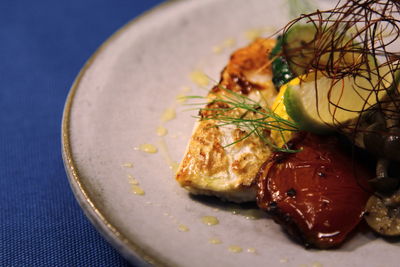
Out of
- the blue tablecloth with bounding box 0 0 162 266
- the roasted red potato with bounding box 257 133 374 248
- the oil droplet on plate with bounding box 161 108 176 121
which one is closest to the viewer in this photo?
the roasted red potato with bounding box 257 133 374 248

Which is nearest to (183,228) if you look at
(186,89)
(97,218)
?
(97,218)

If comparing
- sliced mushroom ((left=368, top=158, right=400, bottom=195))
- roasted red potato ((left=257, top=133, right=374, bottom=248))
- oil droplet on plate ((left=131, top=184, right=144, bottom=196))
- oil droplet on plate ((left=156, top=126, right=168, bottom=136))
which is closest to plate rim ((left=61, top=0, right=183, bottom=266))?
oil droplet on plate ((left=131, top=184, right=144, bottom=196))

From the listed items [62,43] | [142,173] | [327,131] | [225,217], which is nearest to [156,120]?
[142,173]

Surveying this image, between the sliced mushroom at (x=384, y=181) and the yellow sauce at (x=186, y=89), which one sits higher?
the yellow sauce at (x=186, y=89)

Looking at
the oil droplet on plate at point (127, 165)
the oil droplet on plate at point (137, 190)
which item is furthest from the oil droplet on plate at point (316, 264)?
the oil droplet on plate at point (127, 165)

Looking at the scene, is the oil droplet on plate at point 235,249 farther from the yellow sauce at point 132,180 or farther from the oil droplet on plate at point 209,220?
the yellow sauce at point 132,180

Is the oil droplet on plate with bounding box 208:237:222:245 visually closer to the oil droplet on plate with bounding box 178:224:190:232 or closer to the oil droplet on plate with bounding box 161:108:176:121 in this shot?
the oil droplet on plate with bounding box 178:224:190:232
